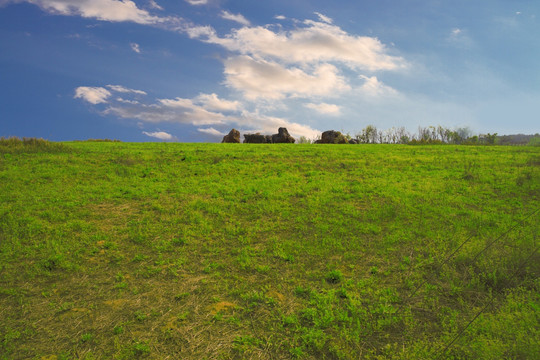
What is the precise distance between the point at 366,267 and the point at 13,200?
16.2 meters

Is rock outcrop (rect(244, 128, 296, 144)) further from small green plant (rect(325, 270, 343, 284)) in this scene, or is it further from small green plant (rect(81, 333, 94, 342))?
small green plant (rect(81, 333, 94, 342))

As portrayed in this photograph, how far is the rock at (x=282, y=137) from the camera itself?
52125 mm

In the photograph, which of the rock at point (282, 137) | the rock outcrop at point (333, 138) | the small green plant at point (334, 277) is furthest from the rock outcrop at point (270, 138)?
the small green plant at point (334, 277)

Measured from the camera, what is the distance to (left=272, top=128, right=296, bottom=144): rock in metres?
52.1

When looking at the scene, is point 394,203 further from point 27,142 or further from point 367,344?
point 27,142

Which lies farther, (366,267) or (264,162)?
(264,162)

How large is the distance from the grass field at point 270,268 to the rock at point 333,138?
3208 cm

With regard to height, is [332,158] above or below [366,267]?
above

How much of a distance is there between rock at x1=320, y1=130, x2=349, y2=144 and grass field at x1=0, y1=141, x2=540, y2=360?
32.1m

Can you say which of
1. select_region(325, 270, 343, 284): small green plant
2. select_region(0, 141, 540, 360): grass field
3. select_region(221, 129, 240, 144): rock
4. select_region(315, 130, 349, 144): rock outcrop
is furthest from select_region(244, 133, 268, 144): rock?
select_region(325, 270, 343, 284): small green plant

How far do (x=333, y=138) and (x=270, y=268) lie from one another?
43153 mm

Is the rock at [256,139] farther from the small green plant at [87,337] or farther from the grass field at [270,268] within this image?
the small green plant at [87,337]

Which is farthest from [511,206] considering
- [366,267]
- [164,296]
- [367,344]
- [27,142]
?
[27,142]

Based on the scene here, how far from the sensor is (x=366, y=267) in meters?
9.33
